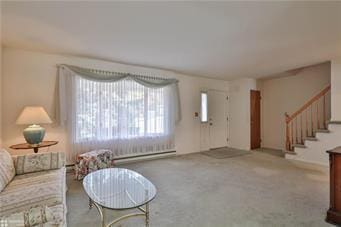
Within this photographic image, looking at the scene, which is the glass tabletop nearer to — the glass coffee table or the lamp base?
the glass coffee table

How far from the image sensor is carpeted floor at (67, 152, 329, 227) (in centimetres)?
215

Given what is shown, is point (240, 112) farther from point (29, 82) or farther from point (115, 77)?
point (29, 82)

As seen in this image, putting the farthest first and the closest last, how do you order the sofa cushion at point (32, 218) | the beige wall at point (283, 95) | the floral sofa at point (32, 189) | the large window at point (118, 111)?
the beige wall at point (283, 95) < the large window at point (118, 111) < the floral sofa at point (32, 189) < the sofa cushion at point (32, 218)

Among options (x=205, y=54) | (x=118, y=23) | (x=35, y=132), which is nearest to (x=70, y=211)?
(x=35, y=132)

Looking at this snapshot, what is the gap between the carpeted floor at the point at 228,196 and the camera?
84.8 inches

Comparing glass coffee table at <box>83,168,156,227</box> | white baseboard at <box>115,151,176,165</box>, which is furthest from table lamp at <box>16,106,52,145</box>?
white baseboard at <box>115,151,176,165</box>

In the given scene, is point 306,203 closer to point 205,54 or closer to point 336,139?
point 336,139

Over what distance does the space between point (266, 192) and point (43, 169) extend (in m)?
3.20

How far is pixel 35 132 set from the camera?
120 inches

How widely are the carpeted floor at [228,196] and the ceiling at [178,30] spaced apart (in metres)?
2.39

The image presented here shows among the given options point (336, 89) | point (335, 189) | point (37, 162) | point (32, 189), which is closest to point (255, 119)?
point (336, 89)

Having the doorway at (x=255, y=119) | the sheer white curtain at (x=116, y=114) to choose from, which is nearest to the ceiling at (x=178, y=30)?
the sheer white curtain at (x=116, y=114)

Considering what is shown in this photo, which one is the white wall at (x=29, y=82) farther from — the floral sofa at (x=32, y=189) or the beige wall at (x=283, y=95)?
the beige wall at (x=283, y=95)

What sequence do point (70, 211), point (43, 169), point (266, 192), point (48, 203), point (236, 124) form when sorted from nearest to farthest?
point (48, 203)
point (70, 211)
point (43, 169)
point (266, 192)
point (236, 124)
